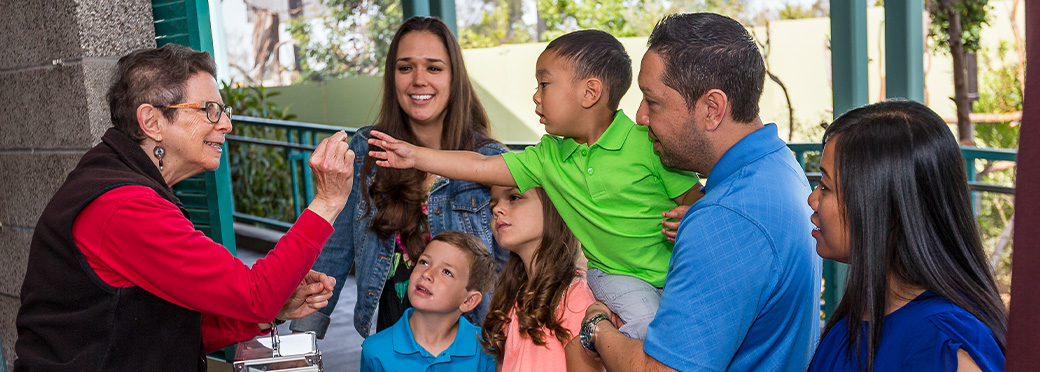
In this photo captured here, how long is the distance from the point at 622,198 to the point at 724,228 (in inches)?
24.2

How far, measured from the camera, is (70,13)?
2.87 metres

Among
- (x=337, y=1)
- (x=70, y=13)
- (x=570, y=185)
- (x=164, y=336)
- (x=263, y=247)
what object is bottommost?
(x=263, y=247)

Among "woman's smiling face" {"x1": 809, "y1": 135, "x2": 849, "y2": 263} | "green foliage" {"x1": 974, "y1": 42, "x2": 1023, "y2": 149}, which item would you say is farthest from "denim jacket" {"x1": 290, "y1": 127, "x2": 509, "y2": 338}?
"green foliage" {"x1": 974, "y1": 42, "x2": 1023, "y2": 149}

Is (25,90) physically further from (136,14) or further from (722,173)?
(722,173)

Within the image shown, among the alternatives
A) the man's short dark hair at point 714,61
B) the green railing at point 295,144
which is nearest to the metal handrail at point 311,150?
the green railing at point 295,144

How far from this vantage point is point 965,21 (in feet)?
17.8

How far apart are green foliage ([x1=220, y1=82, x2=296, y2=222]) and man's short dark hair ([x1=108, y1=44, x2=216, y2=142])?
649cm

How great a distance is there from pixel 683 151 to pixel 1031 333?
107cm

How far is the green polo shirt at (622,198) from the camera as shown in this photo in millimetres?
1999

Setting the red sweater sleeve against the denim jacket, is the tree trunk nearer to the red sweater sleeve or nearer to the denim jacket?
the denim jacket

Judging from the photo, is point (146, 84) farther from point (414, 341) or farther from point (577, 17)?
point (577, 17)

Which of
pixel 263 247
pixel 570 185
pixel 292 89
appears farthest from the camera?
pixel 292 89

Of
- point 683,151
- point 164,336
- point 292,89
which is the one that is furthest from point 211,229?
point 292,89

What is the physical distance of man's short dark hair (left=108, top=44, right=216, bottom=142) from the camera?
1.94 meters
